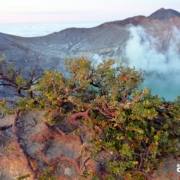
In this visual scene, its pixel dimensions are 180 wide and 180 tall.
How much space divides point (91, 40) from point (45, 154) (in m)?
28.3

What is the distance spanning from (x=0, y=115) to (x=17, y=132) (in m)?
0.45

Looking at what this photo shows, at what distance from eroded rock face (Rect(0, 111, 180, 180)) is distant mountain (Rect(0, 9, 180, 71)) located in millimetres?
20826

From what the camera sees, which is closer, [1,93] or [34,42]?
[1,93]

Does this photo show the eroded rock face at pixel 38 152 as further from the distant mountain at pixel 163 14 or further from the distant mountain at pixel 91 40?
the distant mountain at pixel 163 14

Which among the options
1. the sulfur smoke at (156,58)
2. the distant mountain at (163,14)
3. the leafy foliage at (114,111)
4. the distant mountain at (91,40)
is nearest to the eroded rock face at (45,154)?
the leafy foliage at (114,111)

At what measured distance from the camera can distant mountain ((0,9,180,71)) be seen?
2908 cm

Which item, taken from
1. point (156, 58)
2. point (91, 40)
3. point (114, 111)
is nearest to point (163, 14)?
point (156, 58)

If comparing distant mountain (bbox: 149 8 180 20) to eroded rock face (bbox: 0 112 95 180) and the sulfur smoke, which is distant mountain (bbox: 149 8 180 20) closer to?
the sulfur smoke

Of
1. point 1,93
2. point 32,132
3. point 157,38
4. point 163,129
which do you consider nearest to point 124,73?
point 163,129

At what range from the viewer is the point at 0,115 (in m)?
6.95

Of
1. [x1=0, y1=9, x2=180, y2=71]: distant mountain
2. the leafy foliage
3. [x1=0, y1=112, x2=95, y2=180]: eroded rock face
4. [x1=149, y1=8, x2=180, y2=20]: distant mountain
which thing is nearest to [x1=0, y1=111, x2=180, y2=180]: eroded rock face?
[x1=0, y1=112, x2=95, y2=180]: eroded rock face

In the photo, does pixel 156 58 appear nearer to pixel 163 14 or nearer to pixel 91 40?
pixel 163 14

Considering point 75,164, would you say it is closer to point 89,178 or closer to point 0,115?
point 89,178

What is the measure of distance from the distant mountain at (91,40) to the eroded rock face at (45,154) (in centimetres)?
2083
